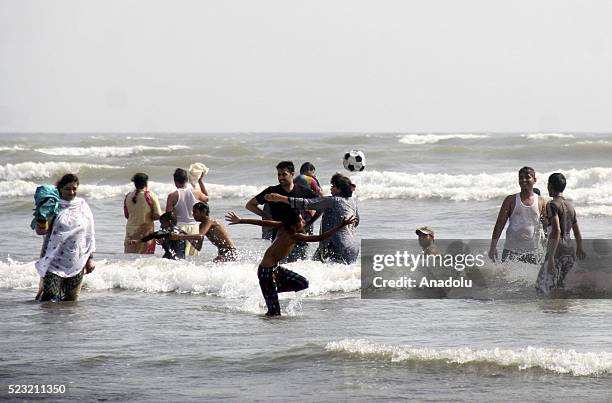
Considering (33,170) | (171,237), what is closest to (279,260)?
(171,237)

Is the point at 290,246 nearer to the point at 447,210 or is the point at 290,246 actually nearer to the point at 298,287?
the point at 298,287

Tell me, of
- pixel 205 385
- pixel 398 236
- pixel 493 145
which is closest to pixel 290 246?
pixel 205 385

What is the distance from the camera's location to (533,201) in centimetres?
1015

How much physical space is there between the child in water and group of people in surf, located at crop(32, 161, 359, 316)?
10 mm

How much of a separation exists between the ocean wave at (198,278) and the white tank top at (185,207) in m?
0.54

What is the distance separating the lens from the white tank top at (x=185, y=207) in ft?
41.0

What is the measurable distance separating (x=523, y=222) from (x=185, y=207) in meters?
4.31

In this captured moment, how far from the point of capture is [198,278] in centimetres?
1144

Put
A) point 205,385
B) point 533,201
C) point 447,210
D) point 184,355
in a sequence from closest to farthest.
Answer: point 205,385 → point 184,355 → point 533,201 → point 447,210

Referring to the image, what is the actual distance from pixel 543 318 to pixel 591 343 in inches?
44.3

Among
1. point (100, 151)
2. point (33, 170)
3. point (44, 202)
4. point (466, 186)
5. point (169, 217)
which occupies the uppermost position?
point (44, 202)

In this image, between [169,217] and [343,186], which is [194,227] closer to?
[169,217]

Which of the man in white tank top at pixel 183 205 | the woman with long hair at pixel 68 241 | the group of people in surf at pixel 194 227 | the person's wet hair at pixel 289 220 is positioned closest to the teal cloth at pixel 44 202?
the group of people in surf at pixel 194 227

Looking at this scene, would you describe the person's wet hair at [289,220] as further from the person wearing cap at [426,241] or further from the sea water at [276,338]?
the person wearing cap at [426,241]
